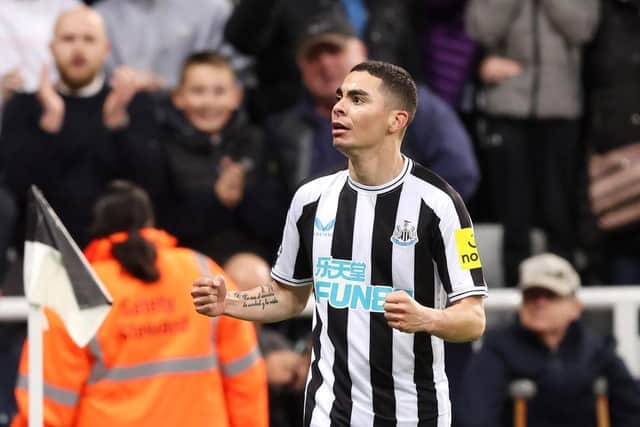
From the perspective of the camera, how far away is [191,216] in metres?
8.27

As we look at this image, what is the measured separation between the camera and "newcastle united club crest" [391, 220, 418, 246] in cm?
508

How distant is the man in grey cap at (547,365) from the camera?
303 inches

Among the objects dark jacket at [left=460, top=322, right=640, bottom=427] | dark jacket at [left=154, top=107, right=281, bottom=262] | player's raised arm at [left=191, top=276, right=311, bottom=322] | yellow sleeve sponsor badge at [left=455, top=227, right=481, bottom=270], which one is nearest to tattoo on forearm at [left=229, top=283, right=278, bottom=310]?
player's raised arm at [left=191, top=276, right=311, bottom=322]

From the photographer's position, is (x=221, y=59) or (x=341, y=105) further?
(x=221, y=59)

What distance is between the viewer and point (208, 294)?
5.02 metres

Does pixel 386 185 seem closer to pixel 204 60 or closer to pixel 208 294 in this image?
pixel 208 294

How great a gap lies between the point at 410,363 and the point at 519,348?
273cm

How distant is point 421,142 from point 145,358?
2.68 metres

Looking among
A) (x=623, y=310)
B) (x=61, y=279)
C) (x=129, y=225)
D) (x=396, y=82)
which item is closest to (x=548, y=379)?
(x=623, y=310)

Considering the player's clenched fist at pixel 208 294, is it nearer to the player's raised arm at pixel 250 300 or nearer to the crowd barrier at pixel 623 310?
the player's raised arm at pixel 250 300

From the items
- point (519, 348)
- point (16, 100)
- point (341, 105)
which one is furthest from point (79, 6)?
point (341, 105)

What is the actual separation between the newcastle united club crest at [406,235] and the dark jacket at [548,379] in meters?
2.75

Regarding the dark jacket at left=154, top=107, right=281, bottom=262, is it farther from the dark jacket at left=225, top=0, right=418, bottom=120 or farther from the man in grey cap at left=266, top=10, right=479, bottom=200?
the dark jacket at left=225, top=0, right=418, bottom=120

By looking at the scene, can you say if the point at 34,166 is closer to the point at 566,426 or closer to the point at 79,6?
the point at 79,6
